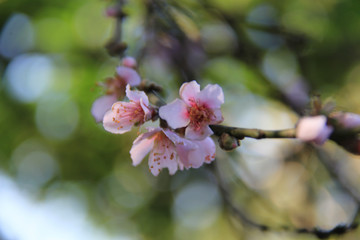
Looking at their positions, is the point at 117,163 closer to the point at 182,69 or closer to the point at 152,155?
the point at 182,69

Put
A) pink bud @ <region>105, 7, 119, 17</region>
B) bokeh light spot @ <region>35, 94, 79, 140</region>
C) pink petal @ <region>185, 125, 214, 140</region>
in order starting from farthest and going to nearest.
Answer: bokeh light spot @ <region>35, 94, 79, 140</region>, pink bud @ <region>105, 7, 119, 17</region>, pink petal @ <region>185, 125, 214, 140</region>

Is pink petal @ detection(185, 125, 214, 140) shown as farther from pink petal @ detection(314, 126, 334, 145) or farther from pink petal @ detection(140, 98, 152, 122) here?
pink petal @ detection(314, 126, 334, 145)

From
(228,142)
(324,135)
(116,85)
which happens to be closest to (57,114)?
(116,85)

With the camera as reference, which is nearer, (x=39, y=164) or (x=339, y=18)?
(x=339, y=18)

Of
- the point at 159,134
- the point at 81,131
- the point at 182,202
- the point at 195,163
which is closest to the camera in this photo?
the point at 195,163

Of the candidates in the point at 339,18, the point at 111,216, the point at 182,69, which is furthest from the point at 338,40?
the point at 111,216

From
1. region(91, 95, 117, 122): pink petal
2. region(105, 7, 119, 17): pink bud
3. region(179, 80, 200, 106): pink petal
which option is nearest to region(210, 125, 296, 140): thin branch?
region(179, 80, 200, 106): pink petal

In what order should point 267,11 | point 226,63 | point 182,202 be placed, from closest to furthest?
1. point 226,63
2. point 267,11
3. point 182,202

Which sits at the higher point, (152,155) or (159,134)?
(159,134)
